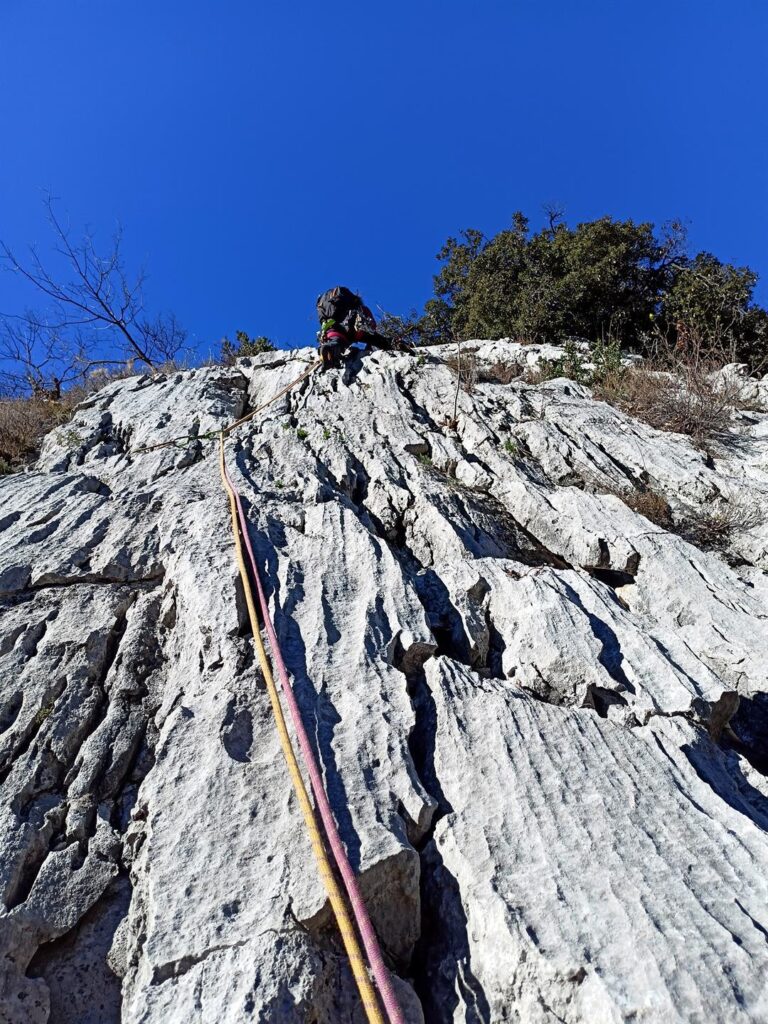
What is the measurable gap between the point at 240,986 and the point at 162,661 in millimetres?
2352

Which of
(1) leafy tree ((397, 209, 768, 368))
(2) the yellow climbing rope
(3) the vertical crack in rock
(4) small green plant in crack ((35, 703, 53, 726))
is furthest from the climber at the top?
(3) the vertical crack in rock

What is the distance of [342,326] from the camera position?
11320 millimetres

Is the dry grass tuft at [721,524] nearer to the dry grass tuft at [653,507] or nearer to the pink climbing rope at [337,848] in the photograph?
the dry grass tuft at [653,507]

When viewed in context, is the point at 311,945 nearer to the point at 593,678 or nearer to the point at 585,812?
the point at 585,812

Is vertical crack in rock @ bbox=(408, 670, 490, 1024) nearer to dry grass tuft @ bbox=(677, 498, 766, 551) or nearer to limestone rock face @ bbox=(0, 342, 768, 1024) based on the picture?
limestone rock face @ bbox=(0, 342, 768, 1024)

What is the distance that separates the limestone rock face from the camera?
2.51 meters

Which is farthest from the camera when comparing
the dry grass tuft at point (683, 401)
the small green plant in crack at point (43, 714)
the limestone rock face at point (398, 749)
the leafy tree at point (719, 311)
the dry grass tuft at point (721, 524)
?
the leafy tree at point (719, 311)

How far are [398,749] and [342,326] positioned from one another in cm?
938

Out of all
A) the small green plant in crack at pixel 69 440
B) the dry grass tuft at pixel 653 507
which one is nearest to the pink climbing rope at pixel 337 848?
the dry grass tuft at pixel 653 507

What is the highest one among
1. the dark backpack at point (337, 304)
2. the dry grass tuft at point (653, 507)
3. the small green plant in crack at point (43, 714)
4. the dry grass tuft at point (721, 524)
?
the dark backpack at point (337, 304)

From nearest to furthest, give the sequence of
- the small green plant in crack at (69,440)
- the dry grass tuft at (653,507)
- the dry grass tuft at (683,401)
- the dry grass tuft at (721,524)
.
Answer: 1. the dry grass tuft at (721,524)
2. the dry grass tuft at (653,507)
3. the dry grass tuft at (683,401)
4. the small green plant in crack at (69,440)

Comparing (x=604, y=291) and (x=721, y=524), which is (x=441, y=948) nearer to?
(x=721, y=524)

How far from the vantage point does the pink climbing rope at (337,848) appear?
7.14 feet

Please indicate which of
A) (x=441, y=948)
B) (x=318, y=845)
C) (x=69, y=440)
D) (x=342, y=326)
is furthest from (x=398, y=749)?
(x=342, y=326)
